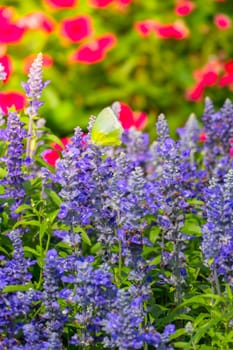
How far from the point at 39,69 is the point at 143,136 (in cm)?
123

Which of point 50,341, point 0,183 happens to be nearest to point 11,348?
point 50,341

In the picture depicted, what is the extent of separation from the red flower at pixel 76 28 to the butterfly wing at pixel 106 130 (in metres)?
5.61

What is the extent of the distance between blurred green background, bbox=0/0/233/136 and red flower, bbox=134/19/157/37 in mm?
53

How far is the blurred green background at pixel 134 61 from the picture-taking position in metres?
10.0

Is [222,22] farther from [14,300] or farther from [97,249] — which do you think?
[14,300]

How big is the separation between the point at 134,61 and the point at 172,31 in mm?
529

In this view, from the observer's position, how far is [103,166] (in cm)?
383

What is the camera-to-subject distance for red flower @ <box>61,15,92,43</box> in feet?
31.9

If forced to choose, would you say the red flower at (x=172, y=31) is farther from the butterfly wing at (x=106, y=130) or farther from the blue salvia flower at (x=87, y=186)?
Answer: the blue salvia flower at (x=87, y=186)

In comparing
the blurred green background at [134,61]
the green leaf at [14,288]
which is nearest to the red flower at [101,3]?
the blurred green background at [134,61]

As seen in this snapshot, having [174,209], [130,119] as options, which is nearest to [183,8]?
[130,119]

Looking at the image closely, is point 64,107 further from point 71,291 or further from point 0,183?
point 71,291

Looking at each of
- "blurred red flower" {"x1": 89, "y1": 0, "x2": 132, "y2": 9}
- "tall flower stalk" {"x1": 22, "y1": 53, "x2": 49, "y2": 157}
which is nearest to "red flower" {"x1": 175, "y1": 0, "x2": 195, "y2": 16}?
"blurred red flower" {"x1": 89, "y1": 0, "x2": 132, "y2": 9}

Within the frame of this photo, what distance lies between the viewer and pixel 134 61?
10.3m
